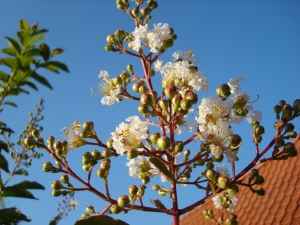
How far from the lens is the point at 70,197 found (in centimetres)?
386

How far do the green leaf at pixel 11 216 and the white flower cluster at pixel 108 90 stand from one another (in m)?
0.65

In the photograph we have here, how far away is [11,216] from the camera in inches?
54.9

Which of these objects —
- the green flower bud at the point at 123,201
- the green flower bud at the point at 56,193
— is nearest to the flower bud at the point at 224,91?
the green flower bud at the point at 123,201

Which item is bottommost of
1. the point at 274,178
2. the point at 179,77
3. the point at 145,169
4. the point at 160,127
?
the point at 145,169

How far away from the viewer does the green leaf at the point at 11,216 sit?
4.55ft

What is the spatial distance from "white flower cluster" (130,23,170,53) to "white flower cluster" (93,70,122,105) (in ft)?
0.68

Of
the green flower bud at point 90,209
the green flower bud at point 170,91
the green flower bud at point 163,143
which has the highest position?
the green flower bud at point 170,91

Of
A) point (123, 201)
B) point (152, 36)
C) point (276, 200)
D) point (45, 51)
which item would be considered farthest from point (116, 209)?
point (276, 200)

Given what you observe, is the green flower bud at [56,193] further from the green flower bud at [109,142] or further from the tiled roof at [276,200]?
the tiled roof at [276,200]

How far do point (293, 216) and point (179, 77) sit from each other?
3.02 meters

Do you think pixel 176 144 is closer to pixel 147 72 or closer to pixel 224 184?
pixel 224 184

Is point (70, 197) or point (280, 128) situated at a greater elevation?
point (70, 197)

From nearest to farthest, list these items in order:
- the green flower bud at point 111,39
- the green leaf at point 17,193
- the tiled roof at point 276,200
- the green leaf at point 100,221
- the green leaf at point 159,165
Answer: the green leaf at point 100,221 → the green leaf at point 159,165 → the green leaf at point 17,193 → the green flower bud at point 111,39 → the tiled roof at point 276,200

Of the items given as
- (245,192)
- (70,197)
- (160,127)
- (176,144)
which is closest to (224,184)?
(176,144)
